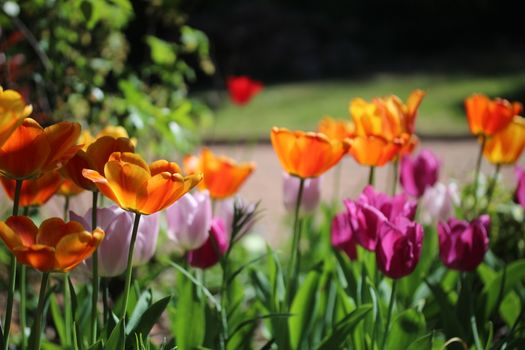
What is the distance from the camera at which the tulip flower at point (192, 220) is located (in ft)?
4.84

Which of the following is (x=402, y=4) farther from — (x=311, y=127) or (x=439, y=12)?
(x=311, y=127)

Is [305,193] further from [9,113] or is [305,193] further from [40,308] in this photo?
[9,113]

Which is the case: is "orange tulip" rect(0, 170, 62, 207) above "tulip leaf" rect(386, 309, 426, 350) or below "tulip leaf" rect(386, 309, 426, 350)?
above

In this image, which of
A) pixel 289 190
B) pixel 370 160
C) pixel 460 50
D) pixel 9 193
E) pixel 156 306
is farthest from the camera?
pixel 460 50

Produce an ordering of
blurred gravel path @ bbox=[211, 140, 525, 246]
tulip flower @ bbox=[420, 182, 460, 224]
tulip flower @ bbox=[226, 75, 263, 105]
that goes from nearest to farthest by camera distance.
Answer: tulip flower @ bbox=[420, 182, 460, 224] → tulip flower @ bbox=[226, 75, 263, 105] → blurred gravel path @ bbox=[211, 140, 525, 246]

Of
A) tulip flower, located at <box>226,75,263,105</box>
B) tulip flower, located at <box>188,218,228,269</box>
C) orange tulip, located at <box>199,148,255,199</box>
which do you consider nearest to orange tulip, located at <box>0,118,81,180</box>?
tulip flower, located at <box>188,218,228,269</box>

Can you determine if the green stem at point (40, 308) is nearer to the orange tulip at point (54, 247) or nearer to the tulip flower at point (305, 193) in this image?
the orange tulip at point (54, 247)

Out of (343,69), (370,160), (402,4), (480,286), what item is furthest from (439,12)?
(370,160)

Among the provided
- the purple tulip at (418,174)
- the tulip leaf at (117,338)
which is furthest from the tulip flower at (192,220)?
the purple tulip at (418,174)

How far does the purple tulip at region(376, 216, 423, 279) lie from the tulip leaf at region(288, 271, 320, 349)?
0.38 meters

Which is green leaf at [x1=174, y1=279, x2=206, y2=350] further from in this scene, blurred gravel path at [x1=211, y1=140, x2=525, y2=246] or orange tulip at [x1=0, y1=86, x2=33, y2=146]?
blurred gravel path at [x1=211, y1=140, x2=525, y2=246]

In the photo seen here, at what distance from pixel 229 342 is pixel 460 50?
10.6 meters

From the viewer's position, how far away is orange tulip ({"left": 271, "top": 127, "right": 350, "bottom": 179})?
140cm

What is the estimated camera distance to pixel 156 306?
4.01ft
